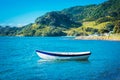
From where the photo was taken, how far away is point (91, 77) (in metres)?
45.8

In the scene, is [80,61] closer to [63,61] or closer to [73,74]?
[63,61]

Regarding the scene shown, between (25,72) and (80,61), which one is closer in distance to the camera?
(25,72)

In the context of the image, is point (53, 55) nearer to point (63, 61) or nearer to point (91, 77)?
point (63, 61)

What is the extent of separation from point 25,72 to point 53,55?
58.1ft

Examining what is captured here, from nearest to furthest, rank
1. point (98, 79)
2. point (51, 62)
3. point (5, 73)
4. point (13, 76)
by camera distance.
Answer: point (98, 79) < point (13, 76) < point (5, 73) < point (51, 62)

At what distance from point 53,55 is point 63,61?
2.93m

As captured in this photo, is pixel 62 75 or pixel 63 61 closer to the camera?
pixel 62 75

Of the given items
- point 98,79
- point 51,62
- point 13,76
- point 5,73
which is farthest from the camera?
point 51,62

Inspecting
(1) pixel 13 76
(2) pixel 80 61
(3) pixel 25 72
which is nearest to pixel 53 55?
(2) pixel 80 61

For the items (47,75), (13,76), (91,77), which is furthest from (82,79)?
(13,76)

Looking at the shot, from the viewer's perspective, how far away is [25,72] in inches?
2013

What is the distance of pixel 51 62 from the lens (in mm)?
66312

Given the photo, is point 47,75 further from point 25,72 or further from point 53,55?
point 53,55

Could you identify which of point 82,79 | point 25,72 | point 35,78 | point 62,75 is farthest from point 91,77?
point 25,72
